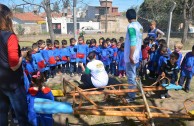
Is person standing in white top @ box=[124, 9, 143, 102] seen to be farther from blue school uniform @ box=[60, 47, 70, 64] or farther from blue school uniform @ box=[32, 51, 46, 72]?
blue school uniform @ box=[60, 47, 70, 64]

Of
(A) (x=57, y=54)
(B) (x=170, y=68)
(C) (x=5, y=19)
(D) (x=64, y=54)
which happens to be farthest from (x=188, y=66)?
(C) (x=5, y=19)

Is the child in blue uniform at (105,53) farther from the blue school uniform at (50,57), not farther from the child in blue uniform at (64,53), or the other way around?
the blue school uniform at (50,57)

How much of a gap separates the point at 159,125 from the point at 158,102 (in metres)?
1.16

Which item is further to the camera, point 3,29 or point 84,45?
point 84,45

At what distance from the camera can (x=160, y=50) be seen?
5.65m

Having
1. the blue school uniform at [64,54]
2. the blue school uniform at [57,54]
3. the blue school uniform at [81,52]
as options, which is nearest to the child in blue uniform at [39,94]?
the blue school uniform at [57,54]

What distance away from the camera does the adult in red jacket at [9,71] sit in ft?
8.36

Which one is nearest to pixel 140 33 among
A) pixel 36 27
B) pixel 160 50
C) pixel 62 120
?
pixel 160 50

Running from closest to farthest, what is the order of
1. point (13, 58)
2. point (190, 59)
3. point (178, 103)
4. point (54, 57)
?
point (13, 58) → point (178, 103) → point (190, 59) → point (54, 57)

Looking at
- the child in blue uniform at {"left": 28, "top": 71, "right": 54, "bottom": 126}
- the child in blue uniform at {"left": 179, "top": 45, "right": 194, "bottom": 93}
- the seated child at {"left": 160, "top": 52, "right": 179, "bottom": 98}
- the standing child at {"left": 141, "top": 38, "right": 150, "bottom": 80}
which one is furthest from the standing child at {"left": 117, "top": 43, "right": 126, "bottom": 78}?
the child in blue uniform at {"left": 28, "top": 71, "right": 54, "bottom": 126}

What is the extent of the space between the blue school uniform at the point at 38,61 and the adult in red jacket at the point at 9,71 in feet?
9.92

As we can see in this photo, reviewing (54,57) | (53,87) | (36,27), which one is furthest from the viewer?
(36,27)

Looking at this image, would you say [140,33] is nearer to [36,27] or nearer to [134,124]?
[134,124]

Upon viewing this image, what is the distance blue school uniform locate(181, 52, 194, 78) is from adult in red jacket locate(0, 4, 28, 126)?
4045 mm
